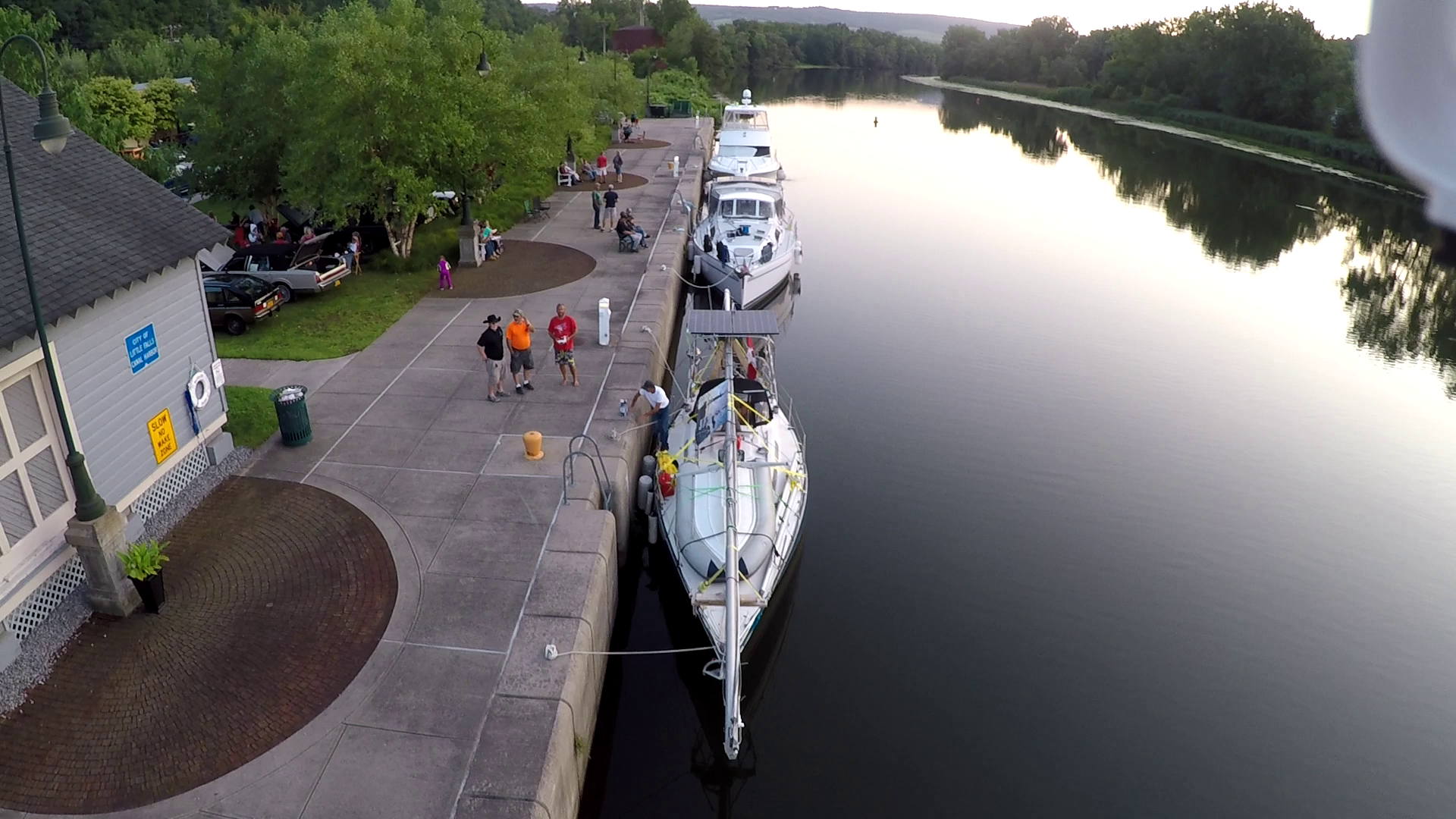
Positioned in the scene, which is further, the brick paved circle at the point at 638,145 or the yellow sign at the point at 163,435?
the brick paved circle at the point at 638,145

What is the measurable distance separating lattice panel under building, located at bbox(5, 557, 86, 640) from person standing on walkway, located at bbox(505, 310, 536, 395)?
7.24 metres

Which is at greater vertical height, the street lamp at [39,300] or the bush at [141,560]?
the street lamp at [39,300]

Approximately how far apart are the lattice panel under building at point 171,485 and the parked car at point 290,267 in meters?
8.86

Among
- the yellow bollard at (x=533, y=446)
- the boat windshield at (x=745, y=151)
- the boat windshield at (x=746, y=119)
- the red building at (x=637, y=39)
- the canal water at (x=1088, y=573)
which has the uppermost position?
the red building at (x=637, y=39)

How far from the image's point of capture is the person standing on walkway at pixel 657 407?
15.2 metres

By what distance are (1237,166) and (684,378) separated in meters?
55.3

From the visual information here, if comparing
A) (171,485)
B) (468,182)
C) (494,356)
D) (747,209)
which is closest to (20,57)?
(468,182)

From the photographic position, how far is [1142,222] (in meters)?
42.7

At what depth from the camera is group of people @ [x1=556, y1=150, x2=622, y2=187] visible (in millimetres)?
39406

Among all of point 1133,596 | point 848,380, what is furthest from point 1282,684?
point 848,380

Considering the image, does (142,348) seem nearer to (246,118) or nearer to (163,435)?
(163,435)

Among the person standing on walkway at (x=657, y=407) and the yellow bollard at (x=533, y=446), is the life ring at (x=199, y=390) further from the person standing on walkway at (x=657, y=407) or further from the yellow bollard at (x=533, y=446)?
the person standing on walkway at (x=657, y=407)

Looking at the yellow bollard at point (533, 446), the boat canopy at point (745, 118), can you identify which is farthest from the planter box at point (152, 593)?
the boat canopy at point (745, 118)

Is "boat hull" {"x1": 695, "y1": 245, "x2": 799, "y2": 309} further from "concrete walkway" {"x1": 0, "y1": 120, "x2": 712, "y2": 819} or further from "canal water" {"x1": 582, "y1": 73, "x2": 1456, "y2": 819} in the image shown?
"concrete walkway" {"x1": 0, "y1": 120, "x2": 712, "y2": 819}
